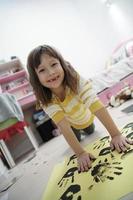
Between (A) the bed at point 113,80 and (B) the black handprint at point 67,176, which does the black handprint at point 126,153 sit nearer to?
(B) the black handprint at point 67,176

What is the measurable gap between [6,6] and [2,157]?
1.93m

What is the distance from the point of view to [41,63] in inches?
34.2

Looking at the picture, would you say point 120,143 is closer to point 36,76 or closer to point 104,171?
point 104,171

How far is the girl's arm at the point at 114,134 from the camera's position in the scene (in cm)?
79

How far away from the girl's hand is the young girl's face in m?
0.30

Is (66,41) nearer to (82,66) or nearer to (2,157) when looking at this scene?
(82,66)

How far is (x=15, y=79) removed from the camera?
2.68 m

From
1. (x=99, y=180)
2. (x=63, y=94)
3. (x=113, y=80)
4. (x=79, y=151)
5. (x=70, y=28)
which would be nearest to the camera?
(x=99, y=180)

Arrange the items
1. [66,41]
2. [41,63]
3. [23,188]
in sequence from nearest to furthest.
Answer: [41,63] → [23,188] → [66,41]

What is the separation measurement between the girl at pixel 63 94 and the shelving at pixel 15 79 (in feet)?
5.05

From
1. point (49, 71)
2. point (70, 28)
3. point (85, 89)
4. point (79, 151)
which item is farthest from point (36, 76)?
point (70, 28)

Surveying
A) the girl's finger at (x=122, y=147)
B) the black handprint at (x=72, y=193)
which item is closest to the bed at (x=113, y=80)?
the girl's finger at (x=122, y=147)

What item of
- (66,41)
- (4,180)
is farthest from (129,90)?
(66,41)

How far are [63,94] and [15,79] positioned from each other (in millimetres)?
1754
